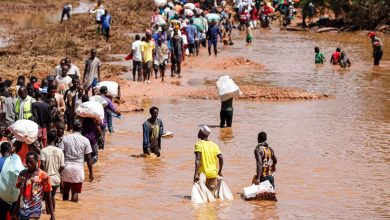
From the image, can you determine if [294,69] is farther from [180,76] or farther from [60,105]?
[60,105]

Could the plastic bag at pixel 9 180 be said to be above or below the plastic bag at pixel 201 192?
above

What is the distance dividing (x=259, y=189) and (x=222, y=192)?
1.66 feet

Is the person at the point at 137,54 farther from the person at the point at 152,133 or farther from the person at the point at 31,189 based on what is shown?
the person at the point at 31,189

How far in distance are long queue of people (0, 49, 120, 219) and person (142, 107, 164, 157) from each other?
0.81 m

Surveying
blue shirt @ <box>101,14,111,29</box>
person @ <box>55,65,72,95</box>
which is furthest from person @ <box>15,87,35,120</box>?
blue shirt @ <box>101,14,111,29</box>

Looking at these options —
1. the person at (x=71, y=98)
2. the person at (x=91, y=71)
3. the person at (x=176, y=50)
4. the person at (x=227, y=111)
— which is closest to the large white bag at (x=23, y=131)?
the person at (x=71, y=98)

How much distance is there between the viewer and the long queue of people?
10234 millimetres

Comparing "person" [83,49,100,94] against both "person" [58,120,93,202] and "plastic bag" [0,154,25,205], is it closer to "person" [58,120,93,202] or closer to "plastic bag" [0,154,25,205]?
"person" [58,120,93,202]

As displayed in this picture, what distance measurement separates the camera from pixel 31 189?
33.4 feet

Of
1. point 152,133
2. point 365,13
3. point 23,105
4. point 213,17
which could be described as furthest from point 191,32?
point 23,105

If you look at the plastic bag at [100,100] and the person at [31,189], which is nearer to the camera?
the person at [31,189]

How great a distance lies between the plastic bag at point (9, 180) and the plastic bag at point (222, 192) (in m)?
3.80

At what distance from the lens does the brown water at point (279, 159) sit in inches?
515

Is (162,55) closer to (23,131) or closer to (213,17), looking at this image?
(213,17)
